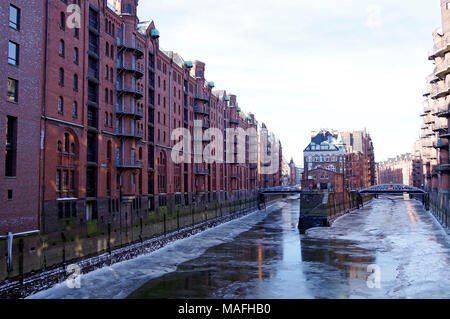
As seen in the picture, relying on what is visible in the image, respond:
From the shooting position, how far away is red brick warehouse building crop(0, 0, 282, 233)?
2756 centimetres

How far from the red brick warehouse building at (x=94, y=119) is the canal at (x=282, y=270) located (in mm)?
8003

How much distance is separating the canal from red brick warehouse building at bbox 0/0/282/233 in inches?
315

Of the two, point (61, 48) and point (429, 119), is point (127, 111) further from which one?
point (429, 119)

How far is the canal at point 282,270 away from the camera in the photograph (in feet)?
68.3

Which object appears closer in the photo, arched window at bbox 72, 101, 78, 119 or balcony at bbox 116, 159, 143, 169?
arched window at bbox 72, 101, 78, 119

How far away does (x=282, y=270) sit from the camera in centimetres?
2619

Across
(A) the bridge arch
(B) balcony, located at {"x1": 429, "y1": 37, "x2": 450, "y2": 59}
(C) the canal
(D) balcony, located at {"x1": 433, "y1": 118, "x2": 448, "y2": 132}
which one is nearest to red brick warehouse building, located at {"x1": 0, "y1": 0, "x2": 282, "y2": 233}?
(C) the canal

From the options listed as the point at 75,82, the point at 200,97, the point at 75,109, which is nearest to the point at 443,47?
the point at 200,97

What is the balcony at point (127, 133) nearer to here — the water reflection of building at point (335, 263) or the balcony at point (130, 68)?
the balcony at point (130, 68)

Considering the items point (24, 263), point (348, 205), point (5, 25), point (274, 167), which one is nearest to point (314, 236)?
point (24, 263)

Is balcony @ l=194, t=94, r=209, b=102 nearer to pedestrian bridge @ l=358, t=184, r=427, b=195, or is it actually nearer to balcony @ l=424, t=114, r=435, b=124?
balcony @ l=424, t=114, r=435, b=124

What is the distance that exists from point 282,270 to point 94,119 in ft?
73.5

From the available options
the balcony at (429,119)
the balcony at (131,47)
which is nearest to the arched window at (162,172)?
the balcony at (131,47)
